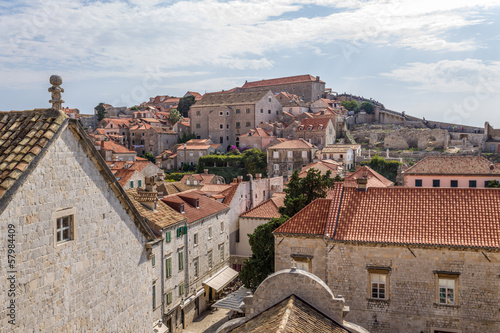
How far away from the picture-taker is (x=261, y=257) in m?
27.0

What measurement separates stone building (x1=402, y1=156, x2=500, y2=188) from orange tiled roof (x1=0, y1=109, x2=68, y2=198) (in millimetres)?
39874

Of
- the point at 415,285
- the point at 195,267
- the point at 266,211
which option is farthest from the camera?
the point at 266,211

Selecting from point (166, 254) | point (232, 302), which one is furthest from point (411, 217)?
point (166, 254)

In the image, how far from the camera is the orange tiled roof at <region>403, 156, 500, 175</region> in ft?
136

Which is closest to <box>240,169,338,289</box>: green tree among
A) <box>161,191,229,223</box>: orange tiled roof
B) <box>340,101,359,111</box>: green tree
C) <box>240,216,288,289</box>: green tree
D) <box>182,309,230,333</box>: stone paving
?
<box>240,216,288,289</box>: green tree

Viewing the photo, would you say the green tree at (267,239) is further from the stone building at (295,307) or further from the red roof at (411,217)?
the stone building at (295,307)

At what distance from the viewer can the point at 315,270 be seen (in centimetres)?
2075

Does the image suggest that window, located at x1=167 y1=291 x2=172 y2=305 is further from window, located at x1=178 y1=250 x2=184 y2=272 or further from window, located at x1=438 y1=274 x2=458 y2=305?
window, located at x1=438 y1=274 x2=458 y2=305

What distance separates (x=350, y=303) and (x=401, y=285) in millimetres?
2455

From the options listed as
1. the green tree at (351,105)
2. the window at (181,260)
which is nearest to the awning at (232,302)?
the window at (181,260)

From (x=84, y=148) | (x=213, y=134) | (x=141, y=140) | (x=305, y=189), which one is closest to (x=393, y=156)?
(x=213, y=134)

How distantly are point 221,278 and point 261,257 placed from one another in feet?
23.1

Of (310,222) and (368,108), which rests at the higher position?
(368,108)

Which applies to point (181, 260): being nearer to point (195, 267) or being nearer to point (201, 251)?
point (195, 267)
